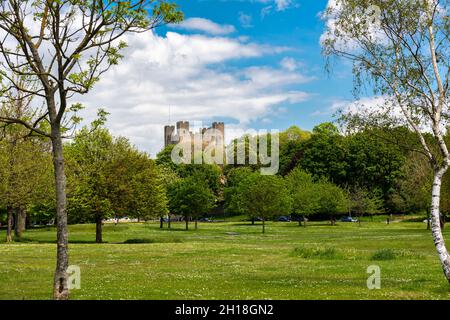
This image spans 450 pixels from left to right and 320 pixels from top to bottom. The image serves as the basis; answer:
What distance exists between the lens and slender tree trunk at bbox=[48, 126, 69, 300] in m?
19.0

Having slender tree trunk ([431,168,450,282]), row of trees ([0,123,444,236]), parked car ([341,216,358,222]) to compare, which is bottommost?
parked car ([341,216,358,222])

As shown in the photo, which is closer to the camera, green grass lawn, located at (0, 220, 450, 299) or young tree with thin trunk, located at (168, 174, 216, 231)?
green grass lawn, located at (0, 220, 450, 299)

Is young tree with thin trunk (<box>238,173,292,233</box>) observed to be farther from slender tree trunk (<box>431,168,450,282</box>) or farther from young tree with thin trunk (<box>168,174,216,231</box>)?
slender tree trunk (<box>431,168,450,282</box>)

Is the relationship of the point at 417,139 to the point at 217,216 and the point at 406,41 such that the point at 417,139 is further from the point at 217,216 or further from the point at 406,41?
the point at 217,216

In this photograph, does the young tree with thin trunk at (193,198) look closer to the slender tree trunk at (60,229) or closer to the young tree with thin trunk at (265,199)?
the young tree with thin trunk at (265,199)

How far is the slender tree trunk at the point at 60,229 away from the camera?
19.0 m

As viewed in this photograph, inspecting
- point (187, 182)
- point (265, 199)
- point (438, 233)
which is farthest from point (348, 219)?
point (438, 233)

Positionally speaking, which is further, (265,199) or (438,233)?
(265,199)

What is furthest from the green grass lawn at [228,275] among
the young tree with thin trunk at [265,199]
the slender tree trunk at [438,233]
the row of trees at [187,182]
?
the young tree with thin trunk at [265,199]

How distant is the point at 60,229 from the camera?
19422 millimetres

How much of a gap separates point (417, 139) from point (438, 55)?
3963mm

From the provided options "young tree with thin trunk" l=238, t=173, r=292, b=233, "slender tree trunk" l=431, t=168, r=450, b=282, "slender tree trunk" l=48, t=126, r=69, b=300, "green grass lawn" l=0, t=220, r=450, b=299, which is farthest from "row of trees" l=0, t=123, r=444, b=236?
"green grass lawn" l=0, t=220, r=450, b=299

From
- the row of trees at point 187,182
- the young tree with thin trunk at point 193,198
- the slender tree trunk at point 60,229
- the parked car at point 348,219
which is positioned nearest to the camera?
the slender tree trunk at point 60,229

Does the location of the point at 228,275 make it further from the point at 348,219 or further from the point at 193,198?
the point at 348,219
